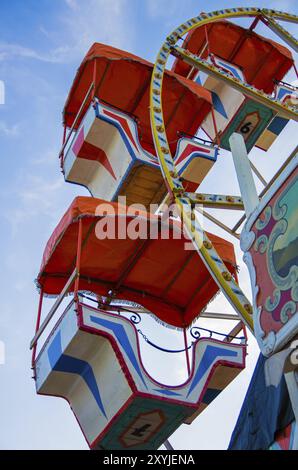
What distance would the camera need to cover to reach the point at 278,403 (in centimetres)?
566

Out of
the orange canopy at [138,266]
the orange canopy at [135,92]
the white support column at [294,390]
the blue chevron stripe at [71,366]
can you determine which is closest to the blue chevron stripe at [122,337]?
the blue chevron stripe at [71,366]

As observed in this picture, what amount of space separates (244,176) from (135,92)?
24.8 ft

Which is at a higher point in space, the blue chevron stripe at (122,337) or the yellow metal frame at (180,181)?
the yellow metal frame at (180,181)

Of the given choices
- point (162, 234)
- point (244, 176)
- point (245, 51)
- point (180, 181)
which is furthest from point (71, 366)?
point (245, 51)

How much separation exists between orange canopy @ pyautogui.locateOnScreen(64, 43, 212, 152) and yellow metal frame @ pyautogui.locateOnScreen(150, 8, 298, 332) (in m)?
2.32

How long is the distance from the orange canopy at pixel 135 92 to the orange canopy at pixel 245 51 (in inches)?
80.3

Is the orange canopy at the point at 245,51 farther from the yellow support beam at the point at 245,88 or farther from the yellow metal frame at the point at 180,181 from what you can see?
the yellow support beam at the point at 245,88

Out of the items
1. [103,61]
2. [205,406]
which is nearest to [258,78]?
[103,61]

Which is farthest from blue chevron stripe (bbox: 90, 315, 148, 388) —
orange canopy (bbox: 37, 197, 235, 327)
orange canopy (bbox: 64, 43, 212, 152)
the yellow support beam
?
orange canopy (bbox: 64, 43, 212, 152)

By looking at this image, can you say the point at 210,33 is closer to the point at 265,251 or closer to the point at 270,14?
the point at 270,14

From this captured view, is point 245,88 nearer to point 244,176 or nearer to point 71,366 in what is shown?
point 244,176

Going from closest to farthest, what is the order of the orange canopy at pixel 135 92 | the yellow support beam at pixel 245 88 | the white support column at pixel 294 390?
the white support column at pixel 294 390
the yellow support beam at pixel 245 88
the orange canopy at pixel 135 92

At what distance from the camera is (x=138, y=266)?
11758mm

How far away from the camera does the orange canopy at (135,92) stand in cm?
1373
